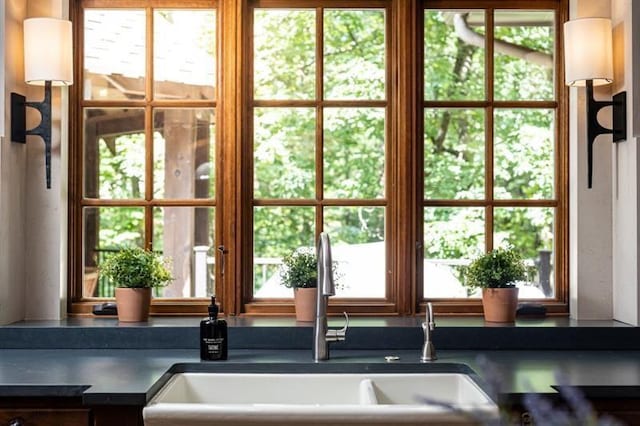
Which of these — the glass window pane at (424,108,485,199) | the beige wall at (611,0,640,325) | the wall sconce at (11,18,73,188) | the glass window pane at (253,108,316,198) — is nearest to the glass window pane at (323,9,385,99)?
the glass window pane at (253,108,316,198)

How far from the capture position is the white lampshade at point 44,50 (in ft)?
9.98

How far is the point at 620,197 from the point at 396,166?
0.88m

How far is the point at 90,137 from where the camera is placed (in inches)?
133

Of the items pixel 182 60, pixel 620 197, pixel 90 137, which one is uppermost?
pixel 182 60

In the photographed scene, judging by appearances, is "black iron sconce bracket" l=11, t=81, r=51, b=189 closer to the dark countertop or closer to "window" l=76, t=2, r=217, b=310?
"window" l=76, t=2, r=217, b=310

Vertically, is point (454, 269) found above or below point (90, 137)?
below

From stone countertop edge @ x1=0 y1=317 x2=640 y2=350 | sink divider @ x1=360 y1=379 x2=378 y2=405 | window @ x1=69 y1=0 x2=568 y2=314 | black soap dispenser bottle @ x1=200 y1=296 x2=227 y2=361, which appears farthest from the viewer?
window @ x1=69 y1=0 x2=568 y2=314

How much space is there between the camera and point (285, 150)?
10.9ft

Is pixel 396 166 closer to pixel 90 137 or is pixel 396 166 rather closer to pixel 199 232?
pixel 199 232

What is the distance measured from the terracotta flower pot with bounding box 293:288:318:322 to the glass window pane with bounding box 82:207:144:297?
720 mm

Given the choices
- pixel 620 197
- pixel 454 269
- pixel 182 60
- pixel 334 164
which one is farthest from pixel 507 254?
pixel 182 60

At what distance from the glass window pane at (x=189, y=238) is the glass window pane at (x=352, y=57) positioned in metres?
0.74

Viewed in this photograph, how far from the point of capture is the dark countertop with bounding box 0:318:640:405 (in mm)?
2742

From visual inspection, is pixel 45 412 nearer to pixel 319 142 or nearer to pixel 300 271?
pixel 300 271
